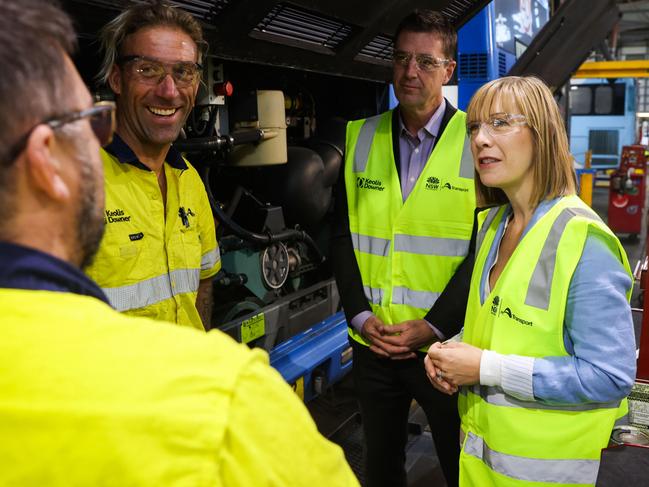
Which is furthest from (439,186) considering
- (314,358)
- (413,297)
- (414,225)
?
(314,358)

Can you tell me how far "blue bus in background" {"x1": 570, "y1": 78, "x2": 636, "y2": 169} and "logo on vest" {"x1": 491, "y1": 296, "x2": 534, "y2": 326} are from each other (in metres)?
13.4

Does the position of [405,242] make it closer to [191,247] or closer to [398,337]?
[398,337]

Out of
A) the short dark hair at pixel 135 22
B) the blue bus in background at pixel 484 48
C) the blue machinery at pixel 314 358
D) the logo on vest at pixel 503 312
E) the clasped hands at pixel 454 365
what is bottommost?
the blue machinery at pixel 314 358

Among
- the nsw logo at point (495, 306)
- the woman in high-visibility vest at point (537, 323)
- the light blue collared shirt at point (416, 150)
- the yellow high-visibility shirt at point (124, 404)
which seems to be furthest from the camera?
the light blue collared shirt at point (416, 150)

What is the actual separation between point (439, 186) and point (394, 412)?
30.4 inches

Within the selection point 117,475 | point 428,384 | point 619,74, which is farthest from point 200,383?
point 619,74

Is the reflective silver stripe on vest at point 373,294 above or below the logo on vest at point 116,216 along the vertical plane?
below

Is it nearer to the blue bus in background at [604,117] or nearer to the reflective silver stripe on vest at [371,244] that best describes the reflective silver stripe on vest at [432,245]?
the reflective silver stripe on vest at [371,244]

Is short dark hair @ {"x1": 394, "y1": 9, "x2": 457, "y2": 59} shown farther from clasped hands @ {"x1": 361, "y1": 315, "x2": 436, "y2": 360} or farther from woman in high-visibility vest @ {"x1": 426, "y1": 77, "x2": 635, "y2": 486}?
clasped hands @ {"x1": 361, "y1": 315, "x2": 436, "y2": 360}

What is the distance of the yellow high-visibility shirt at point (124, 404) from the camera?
55cm

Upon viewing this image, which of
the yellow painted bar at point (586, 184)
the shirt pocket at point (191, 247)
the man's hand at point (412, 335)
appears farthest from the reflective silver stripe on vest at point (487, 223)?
the yellow painted bar at point (586, 184)

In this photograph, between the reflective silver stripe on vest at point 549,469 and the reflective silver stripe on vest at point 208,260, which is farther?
the reflective silver stripe on vest at point 208,260

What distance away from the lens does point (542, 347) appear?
1.29 metres

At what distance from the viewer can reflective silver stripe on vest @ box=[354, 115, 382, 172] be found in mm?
2072
